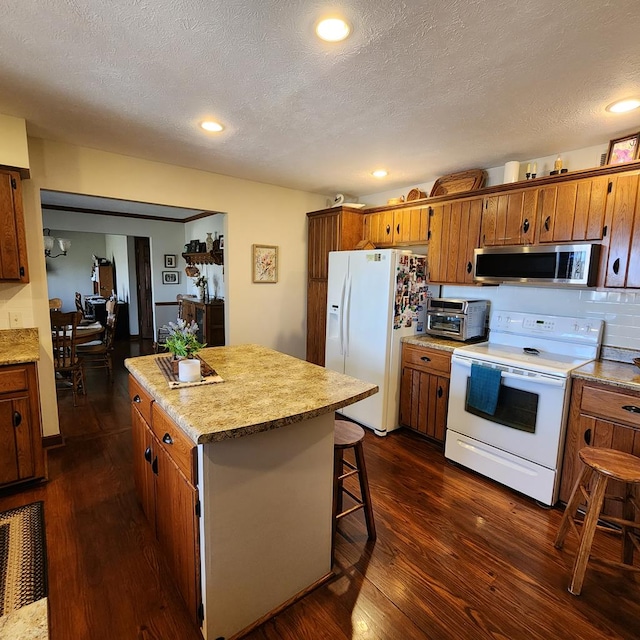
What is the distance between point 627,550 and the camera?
1.81 metres

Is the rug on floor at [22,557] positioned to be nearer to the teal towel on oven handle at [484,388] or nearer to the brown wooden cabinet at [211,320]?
the teal towel on oven handle at [484,388]

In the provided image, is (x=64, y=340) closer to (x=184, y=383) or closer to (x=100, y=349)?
(x=100, y=349)

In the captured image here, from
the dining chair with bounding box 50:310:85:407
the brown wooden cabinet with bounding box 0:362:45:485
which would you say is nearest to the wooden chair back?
the dining chair with bounding box 50:310:85:407

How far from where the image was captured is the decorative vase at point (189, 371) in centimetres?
170

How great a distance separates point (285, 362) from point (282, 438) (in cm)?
79

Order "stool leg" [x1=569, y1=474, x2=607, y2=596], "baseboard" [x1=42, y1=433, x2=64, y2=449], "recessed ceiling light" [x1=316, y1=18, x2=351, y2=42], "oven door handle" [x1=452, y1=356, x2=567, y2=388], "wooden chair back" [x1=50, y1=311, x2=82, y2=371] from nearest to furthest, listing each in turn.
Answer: "recessed ceiling light" [x1=316, y1=18, x2=351, y2=42] < "stool leg" [x1=569, y1=474, x2=607, y2=596] < "oven door handle" [x1=452, y1=356, x2=567, y2=388] < "baseboard" [x1=42, y1=433, x2=64, y2=449] < "wooden chair back" [x1=50, y1=311, x2=82, y2=371]

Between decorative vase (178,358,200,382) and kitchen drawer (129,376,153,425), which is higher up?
decorative vase (178,358,200,382)

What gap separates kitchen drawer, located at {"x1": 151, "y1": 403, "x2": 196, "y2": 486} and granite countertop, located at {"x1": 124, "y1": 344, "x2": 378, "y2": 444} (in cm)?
8

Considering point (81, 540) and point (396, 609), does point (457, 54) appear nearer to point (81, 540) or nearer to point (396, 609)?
point (396, 609)

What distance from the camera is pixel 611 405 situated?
6.77 feet

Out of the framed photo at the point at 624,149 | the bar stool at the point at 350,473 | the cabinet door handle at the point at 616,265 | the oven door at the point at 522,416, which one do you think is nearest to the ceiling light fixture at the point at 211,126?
the bar stool at the point at 350,473

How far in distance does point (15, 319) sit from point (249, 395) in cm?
227

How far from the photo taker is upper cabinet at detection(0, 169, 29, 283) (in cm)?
233

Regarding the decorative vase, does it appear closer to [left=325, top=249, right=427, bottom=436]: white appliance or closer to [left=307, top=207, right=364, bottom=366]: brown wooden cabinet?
[left=325, top=249, right=427, bottom=436]: white appliance
